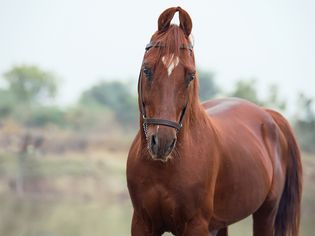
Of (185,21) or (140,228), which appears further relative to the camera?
(140,228)

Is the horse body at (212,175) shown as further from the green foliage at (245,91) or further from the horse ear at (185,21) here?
the green foliage at (245,91)

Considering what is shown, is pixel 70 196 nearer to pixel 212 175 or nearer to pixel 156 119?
pixel 212 175

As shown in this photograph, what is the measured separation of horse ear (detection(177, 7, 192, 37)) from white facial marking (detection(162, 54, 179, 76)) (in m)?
0.31

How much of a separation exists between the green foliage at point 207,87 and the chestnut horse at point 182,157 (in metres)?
21.5

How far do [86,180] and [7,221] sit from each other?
6.19 m

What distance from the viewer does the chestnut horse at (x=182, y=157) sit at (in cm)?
407

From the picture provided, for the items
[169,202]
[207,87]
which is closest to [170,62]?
[169,202]

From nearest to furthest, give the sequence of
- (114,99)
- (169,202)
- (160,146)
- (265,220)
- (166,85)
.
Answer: (160,146) → (166,85) → (169,202) → (265,220) → (114,99)

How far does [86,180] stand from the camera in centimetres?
1959

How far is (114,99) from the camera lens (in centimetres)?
2975

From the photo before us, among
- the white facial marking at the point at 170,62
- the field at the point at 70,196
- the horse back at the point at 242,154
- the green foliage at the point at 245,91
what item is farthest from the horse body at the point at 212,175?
the green foliage at the point at 245,91

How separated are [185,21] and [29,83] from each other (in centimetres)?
2451

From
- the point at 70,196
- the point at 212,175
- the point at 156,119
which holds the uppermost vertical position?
the point at 70,196

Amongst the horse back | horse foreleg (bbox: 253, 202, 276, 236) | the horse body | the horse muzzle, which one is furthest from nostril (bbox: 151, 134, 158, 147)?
horse foreleg (bbox: 253, 202, 276, 236)
